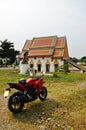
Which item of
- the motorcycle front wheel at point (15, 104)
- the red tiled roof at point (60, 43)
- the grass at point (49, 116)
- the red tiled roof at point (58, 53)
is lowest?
the grass at point (49, 116)

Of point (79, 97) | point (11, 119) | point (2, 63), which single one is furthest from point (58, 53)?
point (11, 119)

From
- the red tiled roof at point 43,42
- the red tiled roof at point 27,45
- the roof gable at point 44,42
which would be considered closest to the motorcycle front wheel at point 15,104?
the roof gable at point 44,42

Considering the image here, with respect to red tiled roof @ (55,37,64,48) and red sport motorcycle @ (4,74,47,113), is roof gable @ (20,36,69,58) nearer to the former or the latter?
red tiled roof @ (55,37,64,48)

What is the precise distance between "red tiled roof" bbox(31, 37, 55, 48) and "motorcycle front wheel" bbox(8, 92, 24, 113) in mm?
31944

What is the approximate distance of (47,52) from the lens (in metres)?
39.1

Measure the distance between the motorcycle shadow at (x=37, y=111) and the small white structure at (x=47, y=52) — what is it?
1149 inches

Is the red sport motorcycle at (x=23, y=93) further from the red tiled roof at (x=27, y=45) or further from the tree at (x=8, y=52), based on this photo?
the tree at (x=8, y=52)

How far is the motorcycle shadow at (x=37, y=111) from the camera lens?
710 centimetres

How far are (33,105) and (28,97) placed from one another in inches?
25.2

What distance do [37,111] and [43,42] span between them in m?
33.5

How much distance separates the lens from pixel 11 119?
711cm

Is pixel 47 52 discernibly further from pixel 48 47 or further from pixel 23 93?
pixel 23 93

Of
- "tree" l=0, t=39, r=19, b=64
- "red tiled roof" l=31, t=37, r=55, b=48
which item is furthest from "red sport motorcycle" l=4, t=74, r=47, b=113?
"tree" l=0, t=39, r=19, b=64

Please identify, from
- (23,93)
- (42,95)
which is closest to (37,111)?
(23,93)
